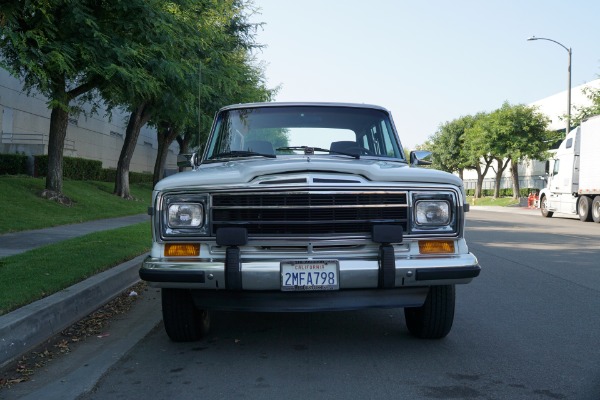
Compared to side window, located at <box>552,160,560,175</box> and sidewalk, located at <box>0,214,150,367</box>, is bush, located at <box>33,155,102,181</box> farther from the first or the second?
side window, located at <box>552,160,560,175</box>

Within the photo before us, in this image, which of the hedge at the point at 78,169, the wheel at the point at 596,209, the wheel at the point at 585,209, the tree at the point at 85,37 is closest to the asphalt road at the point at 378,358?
the tree at the point at 85,37

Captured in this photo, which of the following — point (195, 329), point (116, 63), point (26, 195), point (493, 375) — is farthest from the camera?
point (26, 195)

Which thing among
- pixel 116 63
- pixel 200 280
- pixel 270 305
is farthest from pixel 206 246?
pixel 116 63

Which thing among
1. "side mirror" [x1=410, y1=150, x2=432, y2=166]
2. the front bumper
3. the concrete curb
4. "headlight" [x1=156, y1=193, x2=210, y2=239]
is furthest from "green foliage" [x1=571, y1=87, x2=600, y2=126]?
"headlight" [x1=156, y1=193, x2=210, y2=239]

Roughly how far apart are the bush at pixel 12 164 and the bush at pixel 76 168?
25.6 inches

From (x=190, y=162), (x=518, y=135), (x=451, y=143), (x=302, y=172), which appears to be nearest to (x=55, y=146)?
(x=190, y=162)

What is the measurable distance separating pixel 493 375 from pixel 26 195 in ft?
55.7

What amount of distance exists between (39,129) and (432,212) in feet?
98.4

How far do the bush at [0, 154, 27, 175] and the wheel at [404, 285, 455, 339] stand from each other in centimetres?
2228

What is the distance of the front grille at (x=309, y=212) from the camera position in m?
4.35

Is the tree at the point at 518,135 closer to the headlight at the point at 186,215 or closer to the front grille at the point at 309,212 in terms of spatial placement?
the front grille at the point at 309,212

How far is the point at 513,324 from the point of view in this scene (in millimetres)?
5730

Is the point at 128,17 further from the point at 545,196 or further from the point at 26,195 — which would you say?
the point at 545,196

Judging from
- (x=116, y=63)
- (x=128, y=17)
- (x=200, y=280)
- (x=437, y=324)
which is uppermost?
(x=128, y=17)
